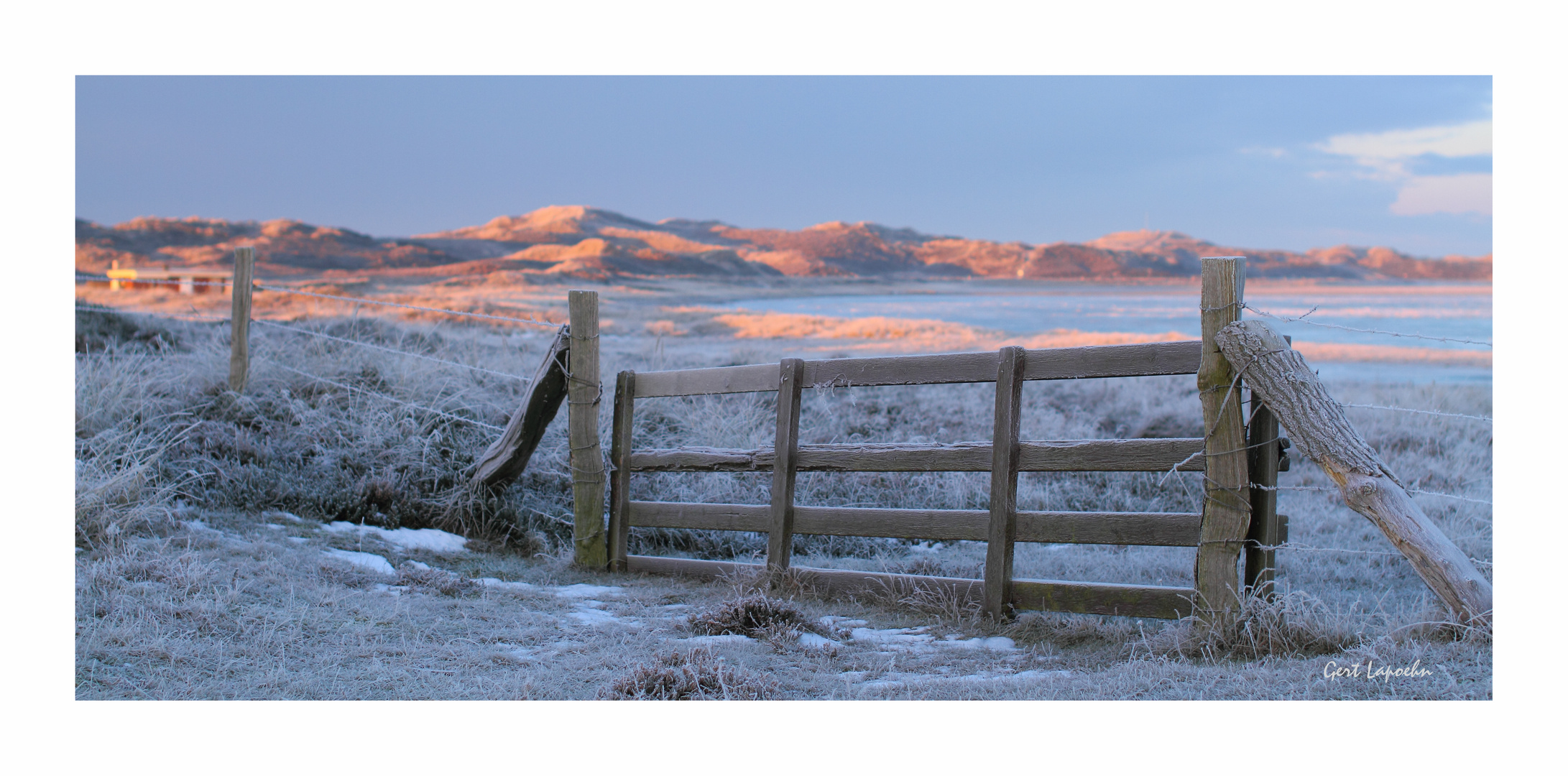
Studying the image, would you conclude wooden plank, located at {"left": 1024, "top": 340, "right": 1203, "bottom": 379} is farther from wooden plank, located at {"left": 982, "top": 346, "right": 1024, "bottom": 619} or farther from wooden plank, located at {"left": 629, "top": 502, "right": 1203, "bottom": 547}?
wooden plank, located at {"left": 629, "top": 502, "right": 1203, "bottom": 547}

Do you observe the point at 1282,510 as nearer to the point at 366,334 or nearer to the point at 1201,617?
the point at 1201,617

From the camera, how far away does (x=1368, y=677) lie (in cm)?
362

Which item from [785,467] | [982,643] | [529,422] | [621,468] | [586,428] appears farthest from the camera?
[529,422]

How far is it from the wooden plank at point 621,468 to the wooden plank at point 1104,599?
304 centimetres

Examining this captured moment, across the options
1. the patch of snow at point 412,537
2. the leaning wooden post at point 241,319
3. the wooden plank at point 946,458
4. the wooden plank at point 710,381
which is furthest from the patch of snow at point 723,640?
the leaning wooden post at point 241,319

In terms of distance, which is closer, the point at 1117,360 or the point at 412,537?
the point at 1117,360

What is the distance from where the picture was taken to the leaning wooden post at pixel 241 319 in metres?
8.82

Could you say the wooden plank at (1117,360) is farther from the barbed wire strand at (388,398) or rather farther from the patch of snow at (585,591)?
the barbed wire strand at (388,398)

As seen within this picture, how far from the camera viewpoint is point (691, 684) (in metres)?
3.91

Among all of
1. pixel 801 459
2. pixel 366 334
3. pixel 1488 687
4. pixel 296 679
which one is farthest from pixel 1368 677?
pixel 366 334

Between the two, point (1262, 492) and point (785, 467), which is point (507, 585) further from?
point (1262, 492)

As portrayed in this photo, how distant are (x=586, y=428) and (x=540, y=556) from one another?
1.07m

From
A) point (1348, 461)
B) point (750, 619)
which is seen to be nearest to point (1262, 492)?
point (1348, 461)

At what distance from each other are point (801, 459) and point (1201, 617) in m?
2.49
